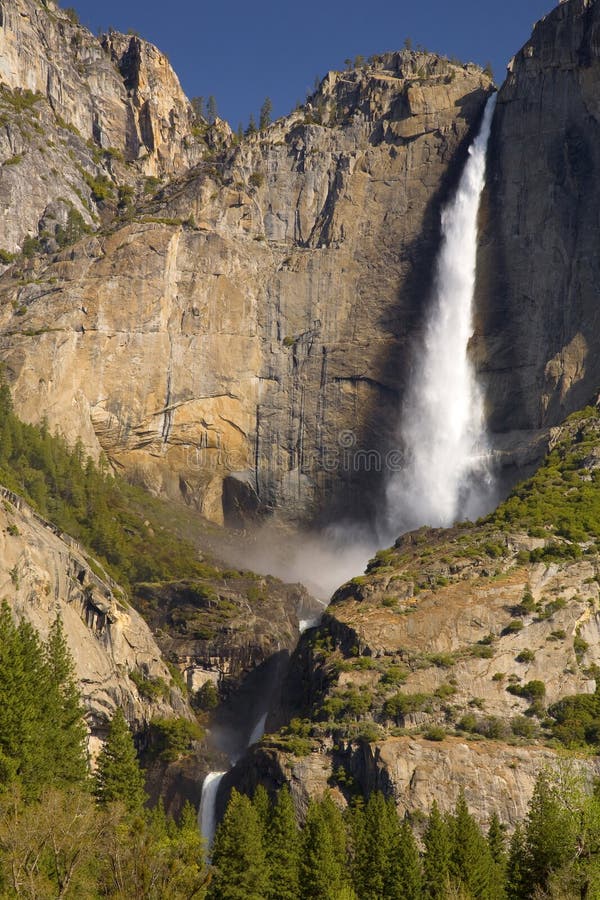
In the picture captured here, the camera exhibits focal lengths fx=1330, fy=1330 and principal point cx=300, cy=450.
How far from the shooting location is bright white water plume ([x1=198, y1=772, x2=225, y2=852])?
78.8 meters

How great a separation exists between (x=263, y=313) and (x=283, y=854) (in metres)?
76.4

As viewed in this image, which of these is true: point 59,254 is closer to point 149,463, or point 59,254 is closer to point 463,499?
point 149,463

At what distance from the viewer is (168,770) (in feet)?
283

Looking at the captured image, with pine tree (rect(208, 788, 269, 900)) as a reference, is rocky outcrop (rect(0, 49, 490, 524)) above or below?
above

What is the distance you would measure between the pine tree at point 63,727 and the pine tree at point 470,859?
1804cm

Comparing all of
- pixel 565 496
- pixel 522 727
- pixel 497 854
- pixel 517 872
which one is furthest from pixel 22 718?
pixel 565 496

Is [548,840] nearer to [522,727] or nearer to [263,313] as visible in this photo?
[522,727]

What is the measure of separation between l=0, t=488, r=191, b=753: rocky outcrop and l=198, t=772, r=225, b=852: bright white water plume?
6702mm

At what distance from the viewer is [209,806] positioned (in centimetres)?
8150

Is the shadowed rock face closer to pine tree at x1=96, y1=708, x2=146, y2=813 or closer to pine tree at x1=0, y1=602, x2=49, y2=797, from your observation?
pine tree at x1=96, y1=708, x2=146, y2=813

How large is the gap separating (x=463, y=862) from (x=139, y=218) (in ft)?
287

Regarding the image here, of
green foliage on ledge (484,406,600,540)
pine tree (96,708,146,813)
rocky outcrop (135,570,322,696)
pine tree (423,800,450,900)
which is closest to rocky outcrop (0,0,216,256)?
rocky outcrop (135,570,322,696)

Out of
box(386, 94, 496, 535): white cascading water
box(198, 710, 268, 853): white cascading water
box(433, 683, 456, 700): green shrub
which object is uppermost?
box(386, 94, 496, 535): white cascading water

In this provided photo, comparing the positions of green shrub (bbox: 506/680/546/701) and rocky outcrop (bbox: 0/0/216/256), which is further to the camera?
rocky outcrop (bbox: 0/0/216/256)
